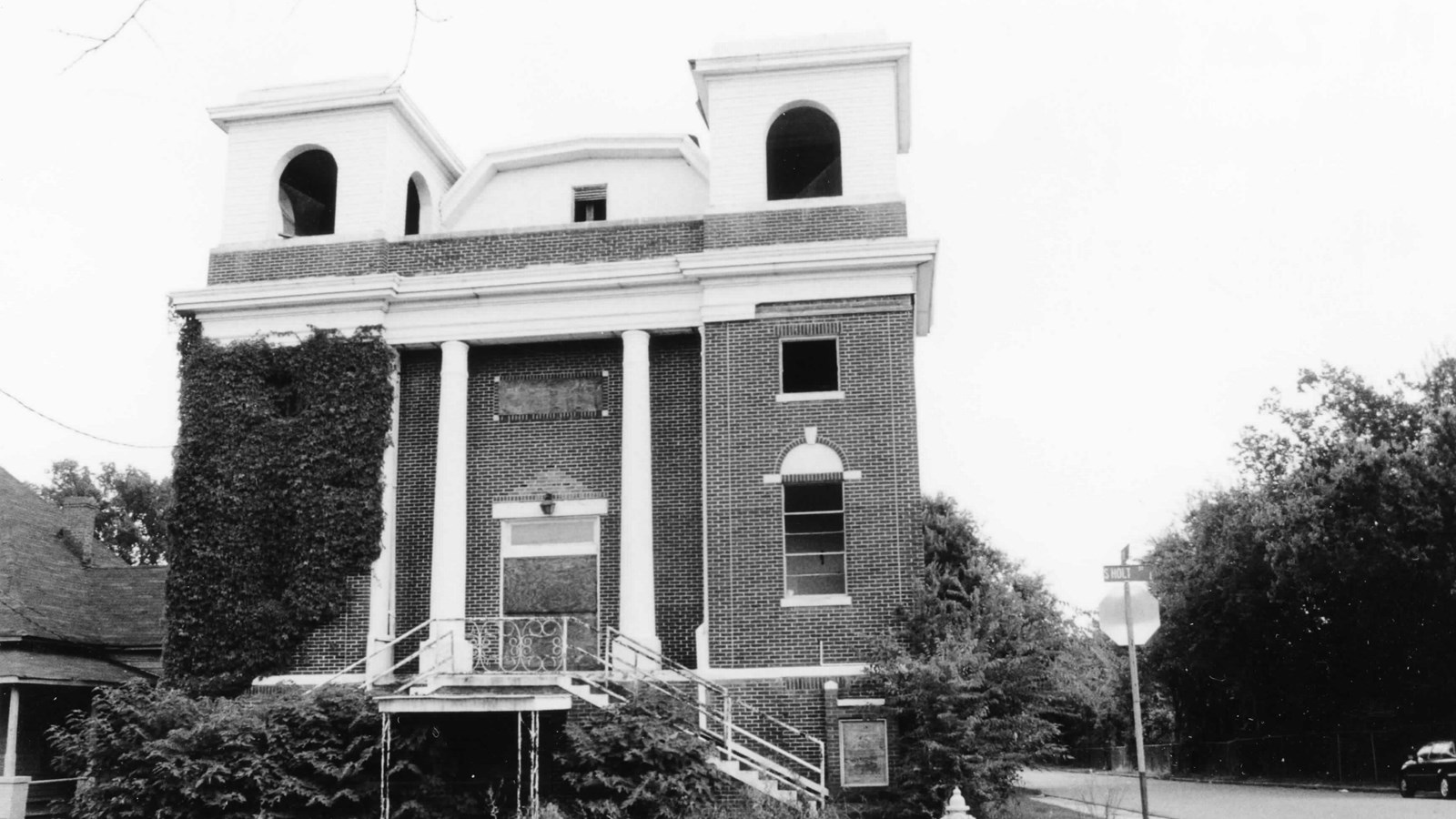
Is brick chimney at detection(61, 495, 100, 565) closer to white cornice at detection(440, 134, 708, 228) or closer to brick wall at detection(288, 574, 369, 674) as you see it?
brick wall at detection(288, 574, 369, 674)

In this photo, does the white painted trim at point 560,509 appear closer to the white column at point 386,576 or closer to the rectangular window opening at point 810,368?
the white column at point 386,576

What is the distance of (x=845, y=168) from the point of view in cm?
2477

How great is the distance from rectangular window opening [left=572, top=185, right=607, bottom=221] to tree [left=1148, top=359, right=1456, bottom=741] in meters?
19.4

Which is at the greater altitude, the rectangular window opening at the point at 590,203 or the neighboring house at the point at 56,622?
the rectangular window opening at the point at 590,203

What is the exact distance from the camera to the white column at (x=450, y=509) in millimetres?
23578

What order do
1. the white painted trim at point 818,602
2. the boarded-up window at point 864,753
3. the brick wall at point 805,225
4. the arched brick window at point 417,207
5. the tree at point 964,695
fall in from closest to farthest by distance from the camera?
1. the tree at point 964,695
2. the boarded-up window at point 864,753
3. the white painted trim at point 818,602
4. the brick wall at point 805,225
5. the arched brick window at point 417,207

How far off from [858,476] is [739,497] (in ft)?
6.83

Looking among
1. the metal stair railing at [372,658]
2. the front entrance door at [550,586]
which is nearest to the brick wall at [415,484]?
the metal stair railing at [372,658]

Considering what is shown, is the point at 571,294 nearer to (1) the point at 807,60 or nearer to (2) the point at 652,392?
(2) the point at 652,392

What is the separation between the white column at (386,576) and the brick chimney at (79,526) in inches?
445

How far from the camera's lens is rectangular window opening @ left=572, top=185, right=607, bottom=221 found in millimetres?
27312

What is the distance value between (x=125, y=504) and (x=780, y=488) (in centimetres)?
5374

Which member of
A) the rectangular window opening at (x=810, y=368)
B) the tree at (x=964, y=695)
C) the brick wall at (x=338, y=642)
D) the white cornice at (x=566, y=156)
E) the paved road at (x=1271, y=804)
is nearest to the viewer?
the tree at (x=964, y=695)

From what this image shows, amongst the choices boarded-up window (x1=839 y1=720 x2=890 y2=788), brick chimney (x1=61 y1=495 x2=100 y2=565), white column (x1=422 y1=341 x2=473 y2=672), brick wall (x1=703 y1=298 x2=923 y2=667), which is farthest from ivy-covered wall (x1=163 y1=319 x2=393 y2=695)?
boarded-up window (x1=839 y1=720 x2=890 y2=788)
